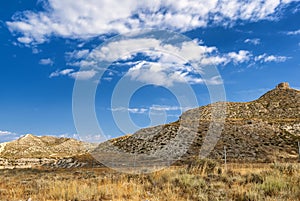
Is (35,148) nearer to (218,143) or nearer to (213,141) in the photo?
(213,141)

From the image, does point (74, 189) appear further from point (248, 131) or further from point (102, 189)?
point (248, 131)

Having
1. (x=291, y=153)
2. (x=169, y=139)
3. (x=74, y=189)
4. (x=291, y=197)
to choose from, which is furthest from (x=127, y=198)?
(x=169, y=139)

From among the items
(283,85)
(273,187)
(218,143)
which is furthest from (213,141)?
(283,85)

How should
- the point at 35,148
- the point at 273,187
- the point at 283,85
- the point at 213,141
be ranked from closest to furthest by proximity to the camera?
the point at 273,187
the point at 213,141
the point at 283,85
the point at 35,148

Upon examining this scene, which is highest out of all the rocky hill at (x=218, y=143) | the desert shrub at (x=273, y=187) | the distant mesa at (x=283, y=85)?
the distant mesa at (x=283, y=85)

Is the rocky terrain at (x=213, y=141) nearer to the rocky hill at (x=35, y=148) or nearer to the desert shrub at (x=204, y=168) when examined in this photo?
the desert shrub at (x=204, y=168)

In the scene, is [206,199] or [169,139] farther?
[169,139]

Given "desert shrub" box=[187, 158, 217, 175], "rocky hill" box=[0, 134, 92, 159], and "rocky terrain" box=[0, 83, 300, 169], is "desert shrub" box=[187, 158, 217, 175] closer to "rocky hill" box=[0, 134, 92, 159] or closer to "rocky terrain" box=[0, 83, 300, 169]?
"rocky terrain" box=[0, 83, 300, 169]

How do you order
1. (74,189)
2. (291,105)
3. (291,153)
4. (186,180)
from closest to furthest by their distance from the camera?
(74,189) < (186,180) < (291,153) < (291,105)

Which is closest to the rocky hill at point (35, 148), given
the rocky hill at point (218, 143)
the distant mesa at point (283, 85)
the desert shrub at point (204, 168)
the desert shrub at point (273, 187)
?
the rocky hill at point (218, 143)

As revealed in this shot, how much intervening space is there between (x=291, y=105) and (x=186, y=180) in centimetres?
7029

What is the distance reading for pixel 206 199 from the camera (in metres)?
7.44

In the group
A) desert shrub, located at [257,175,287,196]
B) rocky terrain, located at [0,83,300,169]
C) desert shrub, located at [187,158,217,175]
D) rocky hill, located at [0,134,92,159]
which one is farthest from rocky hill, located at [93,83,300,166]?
rocky hill, located at [0,134,92,159]

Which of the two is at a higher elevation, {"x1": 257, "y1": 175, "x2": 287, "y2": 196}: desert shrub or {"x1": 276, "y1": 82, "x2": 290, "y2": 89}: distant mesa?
{"x1": 276, "y1": 82, "x2": 290, "y2": 89}: distant mesa
